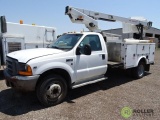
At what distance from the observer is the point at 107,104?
4730 mm

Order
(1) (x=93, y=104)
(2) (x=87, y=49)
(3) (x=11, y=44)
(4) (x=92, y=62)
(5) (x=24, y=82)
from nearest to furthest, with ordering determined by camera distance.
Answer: (5) (x=24, y=82) → (1) (x=93, y=104) → (2) (x=87, y=49) → (4) (x=92, y=62) → (3) (x=11, y=44)

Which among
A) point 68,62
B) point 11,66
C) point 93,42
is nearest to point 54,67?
point 68,62

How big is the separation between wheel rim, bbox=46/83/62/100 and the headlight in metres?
0.70

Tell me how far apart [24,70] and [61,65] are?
0.97 meters

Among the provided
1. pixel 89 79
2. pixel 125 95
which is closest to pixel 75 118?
pixel 89 79

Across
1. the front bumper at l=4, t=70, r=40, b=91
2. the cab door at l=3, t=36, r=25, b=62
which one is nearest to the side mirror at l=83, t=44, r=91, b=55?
the front bumper at l=4, t=70, r=40, b=91

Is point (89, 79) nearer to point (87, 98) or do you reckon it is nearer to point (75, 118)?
point (87, 98)

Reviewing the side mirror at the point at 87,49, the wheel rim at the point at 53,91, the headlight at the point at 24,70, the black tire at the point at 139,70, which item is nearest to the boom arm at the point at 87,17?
the side mirror at the point at 87,49

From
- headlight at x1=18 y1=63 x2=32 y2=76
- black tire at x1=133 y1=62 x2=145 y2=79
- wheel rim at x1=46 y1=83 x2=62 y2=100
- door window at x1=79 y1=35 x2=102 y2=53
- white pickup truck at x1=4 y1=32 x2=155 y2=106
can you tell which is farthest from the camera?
black tire at x1=133 y1=62 x2=145 y2=79

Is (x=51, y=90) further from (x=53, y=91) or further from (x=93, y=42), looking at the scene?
(x=93, y=42)

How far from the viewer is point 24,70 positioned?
4.07 meters

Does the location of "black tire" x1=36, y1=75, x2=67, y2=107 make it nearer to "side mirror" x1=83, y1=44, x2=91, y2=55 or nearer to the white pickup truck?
the white pickup truck

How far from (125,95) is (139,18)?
19.0 feet

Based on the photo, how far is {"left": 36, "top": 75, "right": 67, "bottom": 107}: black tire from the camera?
4324 mm
